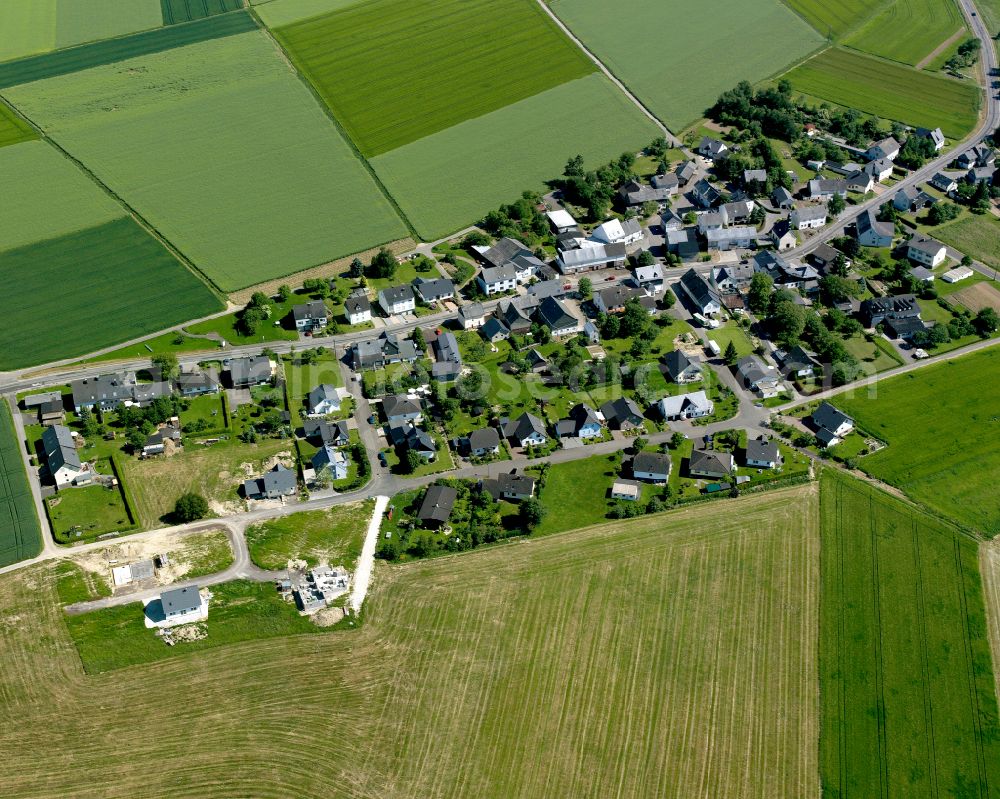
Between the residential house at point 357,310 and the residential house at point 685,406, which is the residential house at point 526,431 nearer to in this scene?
the residential house at point 685,406

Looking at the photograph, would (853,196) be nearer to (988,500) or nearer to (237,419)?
(988,500)

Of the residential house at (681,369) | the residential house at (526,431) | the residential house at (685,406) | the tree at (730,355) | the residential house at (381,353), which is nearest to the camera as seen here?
the residential house at (526,431)

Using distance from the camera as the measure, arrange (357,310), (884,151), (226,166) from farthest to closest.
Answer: (884,151) < (226,166) < (357,310)

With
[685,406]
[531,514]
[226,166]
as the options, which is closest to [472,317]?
[685,406]

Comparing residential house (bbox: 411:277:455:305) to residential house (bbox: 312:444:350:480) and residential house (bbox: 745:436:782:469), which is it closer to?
residential house (bbox: 312:444:350:480)

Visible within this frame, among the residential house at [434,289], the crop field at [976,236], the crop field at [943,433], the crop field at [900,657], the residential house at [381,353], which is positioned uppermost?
the residential house at [434,289]

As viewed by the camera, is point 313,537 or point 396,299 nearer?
point 313,537

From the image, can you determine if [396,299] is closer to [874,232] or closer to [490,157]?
[490,157]

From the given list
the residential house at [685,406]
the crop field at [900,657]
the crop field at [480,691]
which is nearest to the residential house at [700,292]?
the residential house at [685,406]
